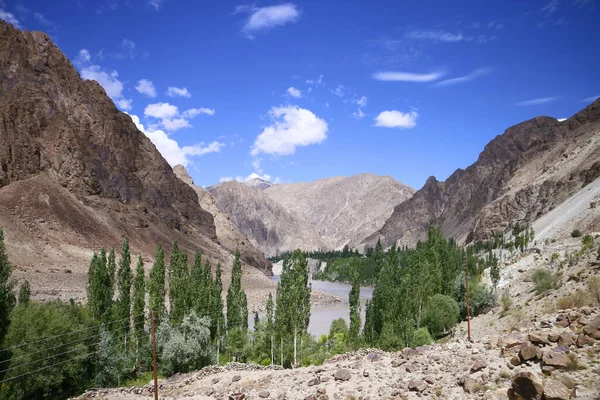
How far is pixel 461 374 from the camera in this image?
1312cm

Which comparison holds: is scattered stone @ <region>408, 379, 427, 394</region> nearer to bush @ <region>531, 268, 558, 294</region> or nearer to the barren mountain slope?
bush @ <region>531, 268, 558, 294</region>

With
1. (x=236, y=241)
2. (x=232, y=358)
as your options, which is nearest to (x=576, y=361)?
(x=232, y=358)

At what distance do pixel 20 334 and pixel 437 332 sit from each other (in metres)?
32.2

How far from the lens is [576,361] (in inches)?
440

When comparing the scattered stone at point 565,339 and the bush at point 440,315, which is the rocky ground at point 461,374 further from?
the bush at point 440,315

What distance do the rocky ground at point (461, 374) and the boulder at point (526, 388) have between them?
2 cm

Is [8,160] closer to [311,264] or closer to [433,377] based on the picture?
[433,377]

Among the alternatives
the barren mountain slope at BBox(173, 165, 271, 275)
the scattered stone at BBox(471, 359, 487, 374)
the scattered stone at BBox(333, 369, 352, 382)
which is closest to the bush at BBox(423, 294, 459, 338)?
the scattered stone at BBox(333, 369, 352, 382)

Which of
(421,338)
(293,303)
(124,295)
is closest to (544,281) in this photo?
(421,338)

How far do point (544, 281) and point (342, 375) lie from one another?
22.7 m

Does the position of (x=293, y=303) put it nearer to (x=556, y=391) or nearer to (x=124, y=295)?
(x=124, y=295)

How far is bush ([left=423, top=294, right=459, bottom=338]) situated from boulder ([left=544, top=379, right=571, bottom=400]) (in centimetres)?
2998

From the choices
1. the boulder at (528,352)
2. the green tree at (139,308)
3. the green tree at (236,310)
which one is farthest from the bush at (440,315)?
the boulder at (528,352)

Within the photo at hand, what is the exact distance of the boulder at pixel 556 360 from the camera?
11.1 metres
